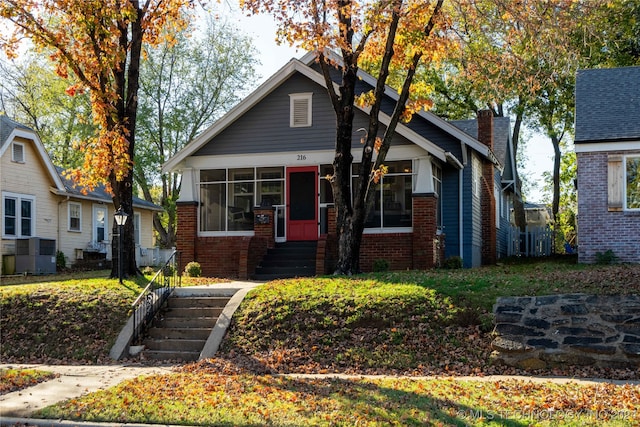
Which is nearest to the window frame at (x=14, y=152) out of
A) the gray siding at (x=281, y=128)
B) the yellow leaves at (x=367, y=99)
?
the gray siding at (x=281, y=128)

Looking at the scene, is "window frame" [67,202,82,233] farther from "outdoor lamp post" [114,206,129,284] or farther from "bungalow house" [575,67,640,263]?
"bungalow house" [575,67,640,263]

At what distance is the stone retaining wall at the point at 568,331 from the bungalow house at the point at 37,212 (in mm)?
20272

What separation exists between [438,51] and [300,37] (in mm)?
3245

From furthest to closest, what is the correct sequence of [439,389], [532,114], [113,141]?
[532,114], [113,141], [439,389]

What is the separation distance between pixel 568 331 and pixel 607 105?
11331 mm

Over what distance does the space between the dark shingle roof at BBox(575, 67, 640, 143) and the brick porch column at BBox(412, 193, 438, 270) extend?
13.9ft

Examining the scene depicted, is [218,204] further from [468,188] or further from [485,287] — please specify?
[485,287]

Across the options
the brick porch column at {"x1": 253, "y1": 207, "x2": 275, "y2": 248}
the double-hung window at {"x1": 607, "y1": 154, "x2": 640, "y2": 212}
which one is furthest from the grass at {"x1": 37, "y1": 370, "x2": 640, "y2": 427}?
the brick porch column at {"x1": 253, "y1": 207, "x2": 275, "y2": 248}

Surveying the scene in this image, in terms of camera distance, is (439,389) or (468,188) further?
(468,188)

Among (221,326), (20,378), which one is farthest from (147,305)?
(20,378)

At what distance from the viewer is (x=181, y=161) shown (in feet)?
75.7

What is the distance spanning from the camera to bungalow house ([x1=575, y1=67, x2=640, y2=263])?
19016mm

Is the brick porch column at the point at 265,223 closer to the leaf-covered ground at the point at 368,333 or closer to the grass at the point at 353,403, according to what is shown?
the leaf-covered ground at the point at 368,333

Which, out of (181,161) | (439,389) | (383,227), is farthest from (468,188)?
(439,389)
